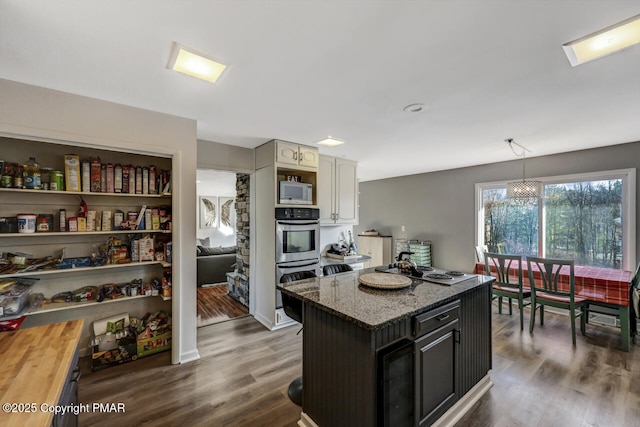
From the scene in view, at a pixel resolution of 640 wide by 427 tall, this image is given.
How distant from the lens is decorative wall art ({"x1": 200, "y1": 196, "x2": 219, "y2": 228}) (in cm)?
773

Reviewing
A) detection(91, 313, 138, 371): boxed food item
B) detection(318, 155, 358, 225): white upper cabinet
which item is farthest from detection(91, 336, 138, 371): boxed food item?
detection(318, 155, 358, 225): white upper cabinet

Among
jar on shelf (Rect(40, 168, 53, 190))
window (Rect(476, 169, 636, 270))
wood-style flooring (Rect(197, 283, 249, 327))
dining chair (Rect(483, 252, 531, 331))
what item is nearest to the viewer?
jar on shelf (Rect(40, 168, 53, 190))

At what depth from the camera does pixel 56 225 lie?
2.47 meters

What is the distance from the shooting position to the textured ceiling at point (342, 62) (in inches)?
51.1

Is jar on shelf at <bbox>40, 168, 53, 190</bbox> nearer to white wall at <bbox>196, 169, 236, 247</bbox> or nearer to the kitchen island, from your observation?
the kitchen island

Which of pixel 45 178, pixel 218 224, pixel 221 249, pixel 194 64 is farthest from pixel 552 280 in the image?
pixel 218 224

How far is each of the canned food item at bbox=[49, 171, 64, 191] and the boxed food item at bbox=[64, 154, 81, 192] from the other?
4 centimetres

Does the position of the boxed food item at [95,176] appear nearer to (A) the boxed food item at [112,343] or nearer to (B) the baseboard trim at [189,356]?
(A) the boxed food item at [112,343]

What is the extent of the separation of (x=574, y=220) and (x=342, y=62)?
14.6 feet

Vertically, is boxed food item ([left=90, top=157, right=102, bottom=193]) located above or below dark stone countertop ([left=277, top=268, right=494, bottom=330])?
above

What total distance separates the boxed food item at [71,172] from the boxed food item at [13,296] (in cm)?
85

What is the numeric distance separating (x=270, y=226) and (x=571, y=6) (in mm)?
3082

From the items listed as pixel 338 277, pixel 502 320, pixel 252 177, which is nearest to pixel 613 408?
pixel 502 320

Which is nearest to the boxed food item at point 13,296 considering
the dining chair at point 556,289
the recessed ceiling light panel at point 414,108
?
the recessed ceiling light panel at point 414,108
